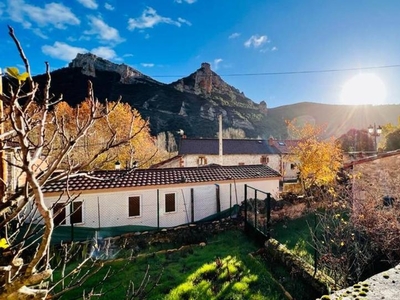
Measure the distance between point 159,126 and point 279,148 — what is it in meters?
29.8

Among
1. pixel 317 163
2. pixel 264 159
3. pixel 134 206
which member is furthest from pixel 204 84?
pixel 134 206

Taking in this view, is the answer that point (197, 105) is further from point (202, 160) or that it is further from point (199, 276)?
point (199, 276)

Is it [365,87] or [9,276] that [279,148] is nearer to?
[365,87]

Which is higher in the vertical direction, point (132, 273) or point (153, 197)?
point (153, 197)

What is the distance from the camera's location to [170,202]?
44.5 feet

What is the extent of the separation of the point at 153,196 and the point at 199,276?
630 cm

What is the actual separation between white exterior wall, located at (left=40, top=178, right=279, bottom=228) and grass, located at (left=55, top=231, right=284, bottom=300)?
10.8ft

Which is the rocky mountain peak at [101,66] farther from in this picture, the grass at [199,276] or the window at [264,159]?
the grass at [199,276]

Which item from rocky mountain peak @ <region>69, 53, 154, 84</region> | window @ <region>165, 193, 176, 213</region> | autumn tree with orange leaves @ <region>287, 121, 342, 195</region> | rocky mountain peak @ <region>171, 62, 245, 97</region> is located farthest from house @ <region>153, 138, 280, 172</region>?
rocky mountain peak @ <region>171, 62, 245, 97</region>

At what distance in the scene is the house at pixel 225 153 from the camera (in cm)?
3166

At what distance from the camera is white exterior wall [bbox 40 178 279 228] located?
1197 cm

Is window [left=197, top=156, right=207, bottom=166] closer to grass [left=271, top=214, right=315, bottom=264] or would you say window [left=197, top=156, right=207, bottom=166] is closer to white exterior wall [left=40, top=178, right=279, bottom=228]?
white exterior wall [left=40, top=178, right=279, bottom=228]

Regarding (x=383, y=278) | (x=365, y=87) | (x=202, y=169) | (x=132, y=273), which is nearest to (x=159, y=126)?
(x=202, y=169)

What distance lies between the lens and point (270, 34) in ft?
51.6
